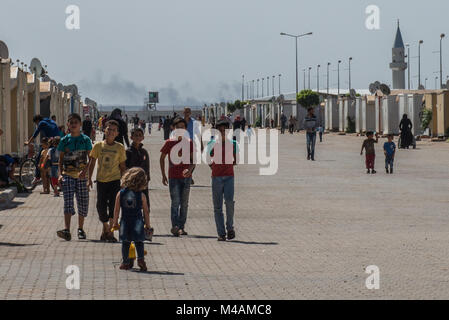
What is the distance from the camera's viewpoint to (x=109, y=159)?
42.1 feet

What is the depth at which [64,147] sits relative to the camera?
13.4 metres

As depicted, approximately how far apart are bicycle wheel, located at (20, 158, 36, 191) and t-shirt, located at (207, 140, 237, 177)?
8.43m

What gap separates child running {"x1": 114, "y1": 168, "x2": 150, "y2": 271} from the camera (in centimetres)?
1048

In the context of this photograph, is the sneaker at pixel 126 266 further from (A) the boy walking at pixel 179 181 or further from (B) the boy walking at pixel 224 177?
(A) the boy walking at pixel 179 181

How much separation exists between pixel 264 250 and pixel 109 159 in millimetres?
2313

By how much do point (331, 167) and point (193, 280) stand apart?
1999 cm

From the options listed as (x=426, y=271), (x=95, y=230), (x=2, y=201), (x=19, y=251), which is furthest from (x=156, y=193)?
(x=426, y=271)

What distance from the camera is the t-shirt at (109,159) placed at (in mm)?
12828

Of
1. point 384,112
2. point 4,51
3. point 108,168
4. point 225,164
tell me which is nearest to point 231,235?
point 225,164

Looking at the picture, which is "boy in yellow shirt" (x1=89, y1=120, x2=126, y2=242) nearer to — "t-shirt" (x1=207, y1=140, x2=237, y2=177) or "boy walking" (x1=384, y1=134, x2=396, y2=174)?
"t-shirt" (x1=207, y1=140, x2=237, y2=177)

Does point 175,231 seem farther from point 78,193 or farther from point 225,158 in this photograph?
point 78,193

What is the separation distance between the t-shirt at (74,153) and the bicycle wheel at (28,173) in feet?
25.4

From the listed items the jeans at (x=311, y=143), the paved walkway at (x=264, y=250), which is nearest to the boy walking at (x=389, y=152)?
the paved walkway at (x=264, y=250)
